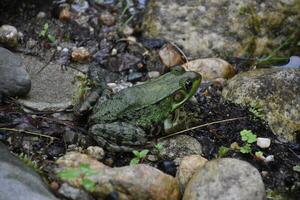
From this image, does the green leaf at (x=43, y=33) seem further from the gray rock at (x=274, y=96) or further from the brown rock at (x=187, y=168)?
the brown rock at (x=187, y=168)

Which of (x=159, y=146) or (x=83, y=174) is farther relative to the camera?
(x=159, y=146)

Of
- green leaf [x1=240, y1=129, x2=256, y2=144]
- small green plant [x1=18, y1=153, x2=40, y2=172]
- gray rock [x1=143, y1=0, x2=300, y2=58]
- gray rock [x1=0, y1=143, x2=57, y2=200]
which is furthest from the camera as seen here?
gray rock [x1=143, y1=0, x2=300, y2=58]

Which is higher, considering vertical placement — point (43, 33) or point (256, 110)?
point (43, 33)

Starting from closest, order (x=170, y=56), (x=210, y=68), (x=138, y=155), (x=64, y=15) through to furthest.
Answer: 1. (x=138, y=155)
2. (x=210, y=68)
3. (x=170, y=56)
4. (x=64, y=15)

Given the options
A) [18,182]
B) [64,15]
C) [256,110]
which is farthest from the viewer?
[64,15]

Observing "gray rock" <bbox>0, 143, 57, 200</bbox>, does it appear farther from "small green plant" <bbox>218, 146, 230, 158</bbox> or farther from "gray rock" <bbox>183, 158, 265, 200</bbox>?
"small green plant" <bbox>218, 146, 230, 158</bbox>

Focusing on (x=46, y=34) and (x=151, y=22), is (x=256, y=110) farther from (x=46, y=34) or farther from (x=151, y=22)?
(x=46, y=34)

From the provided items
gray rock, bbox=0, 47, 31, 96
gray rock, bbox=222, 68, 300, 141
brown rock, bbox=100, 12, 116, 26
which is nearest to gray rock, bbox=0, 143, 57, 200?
gray rock, bbox=0, 47, 31, 96

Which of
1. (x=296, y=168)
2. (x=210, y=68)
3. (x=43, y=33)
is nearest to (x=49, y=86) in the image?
(x=43, y=33)
